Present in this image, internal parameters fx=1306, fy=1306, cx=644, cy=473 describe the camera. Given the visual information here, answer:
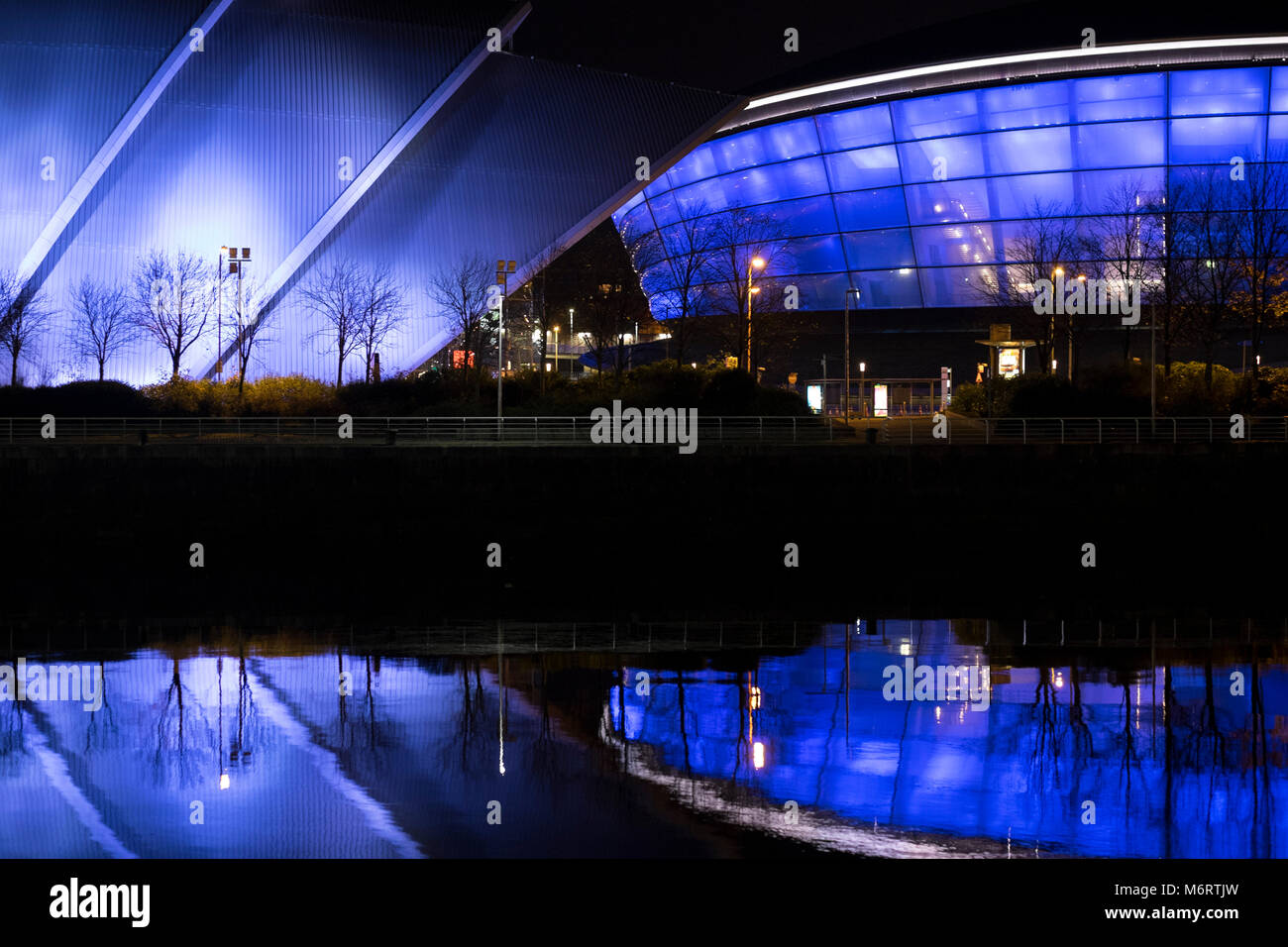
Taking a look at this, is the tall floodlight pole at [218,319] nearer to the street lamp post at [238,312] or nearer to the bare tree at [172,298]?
the street lamp post at [238,312]

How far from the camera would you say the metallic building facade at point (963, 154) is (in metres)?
46.2

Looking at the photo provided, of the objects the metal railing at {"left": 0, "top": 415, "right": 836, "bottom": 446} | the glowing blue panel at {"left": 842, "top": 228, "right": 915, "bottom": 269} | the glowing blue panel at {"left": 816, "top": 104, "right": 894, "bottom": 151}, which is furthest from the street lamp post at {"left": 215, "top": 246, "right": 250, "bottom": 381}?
the glowing blue panel at {"left": 842, "top": 228, "right": 915, "bottom": 269}

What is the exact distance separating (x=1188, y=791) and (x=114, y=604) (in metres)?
17.2

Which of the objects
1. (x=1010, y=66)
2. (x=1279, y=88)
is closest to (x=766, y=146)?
(x=1010, y=66)

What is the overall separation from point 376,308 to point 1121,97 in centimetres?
2771

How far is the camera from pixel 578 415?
34812 millimetres

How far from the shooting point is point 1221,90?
1813 inches

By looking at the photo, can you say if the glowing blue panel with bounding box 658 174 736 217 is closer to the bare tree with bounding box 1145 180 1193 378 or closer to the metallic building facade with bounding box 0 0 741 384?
the metallic building facade with bounding box 0 0 741 384

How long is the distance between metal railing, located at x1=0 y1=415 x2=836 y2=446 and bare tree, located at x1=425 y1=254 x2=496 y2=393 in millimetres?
10038

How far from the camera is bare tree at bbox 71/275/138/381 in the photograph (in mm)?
44812

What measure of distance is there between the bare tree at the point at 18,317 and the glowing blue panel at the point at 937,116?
103 ft

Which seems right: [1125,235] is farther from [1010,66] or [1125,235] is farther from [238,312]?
[238,312]
